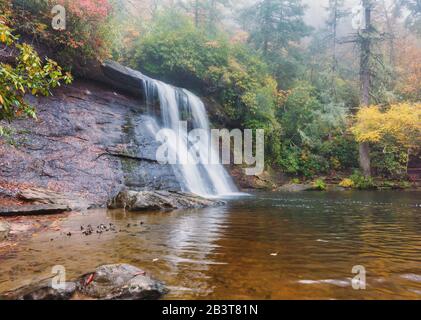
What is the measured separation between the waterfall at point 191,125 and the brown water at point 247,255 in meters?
7.32

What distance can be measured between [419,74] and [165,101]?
2264 cm

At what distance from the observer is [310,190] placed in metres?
18.7

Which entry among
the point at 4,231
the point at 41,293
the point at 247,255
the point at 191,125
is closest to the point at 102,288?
the point at 41,293

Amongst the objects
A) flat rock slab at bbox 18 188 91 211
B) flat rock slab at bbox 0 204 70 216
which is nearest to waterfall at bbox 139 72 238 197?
flat rock slab at bbox 18 188 91 211

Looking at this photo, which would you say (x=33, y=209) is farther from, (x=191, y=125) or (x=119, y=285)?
(x=191, y=125)

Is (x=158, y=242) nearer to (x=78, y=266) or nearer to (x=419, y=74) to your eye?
(x=78, y=266)

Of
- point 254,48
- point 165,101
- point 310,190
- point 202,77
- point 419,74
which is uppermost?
point 254,48

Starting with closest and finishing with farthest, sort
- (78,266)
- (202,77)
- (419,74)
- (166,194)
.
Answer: (78,266), (166,194), (202,77), (419,74)

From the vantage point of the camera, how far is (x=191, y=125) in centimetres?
1761

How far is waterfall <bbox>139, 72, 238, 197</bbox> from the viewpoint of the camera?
14.5 metres

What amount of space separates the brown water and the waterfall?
7320 mm

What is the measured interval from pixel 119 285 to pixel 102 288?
0.14m

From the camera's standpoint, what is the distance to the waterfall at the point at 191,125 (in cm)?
1449
